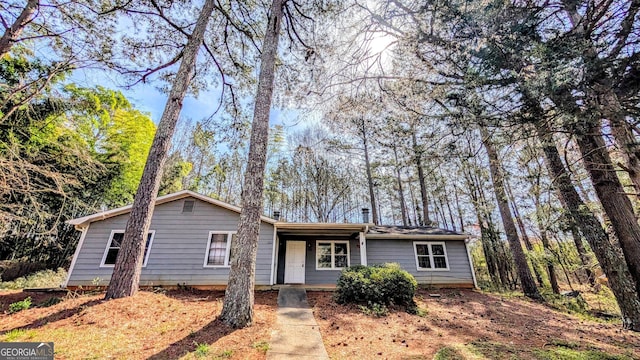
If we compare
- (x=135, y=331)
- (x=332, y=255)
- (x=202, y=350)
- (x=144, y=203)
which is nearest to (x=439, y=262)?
(x=332, y=255)

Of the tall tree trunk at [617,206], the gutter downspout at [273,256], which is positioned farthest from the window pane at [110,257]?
the tall tree trunk at [617,206]

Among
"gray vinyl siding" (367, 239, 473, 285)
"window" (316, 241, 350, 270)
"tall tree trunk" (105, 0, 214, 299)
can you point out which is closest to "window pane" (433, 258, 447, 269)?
"gray vinyl siding" (367, 239, 473, 285)

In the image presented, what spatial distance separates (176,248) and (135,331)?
528 cm

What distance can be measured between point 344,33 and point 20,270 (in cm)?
1445

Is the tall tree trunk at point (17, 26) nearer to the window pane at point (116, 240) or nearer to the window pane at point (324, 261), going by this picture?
the window pane at point (116, 240)

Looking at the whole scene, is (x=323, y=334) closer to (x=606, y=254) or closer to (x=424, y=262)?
(x=606, y=254)

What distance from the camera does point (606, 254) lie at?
182 inches

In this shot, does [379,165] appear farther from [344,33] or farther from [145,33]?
[145,33]

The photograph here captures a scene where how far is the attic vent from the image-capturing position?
9.02 metres

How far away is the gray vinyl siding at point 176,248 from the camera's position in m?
8.07

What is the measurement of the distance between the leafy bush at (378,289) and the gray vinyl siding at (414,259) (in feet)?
10.6

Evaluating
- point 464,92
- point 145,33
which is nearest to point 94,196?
point 145,33

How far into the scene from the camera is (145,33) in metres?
7.34

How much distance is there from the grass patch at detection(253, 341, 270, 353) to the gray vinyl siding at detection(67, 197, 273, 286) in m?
5.13
